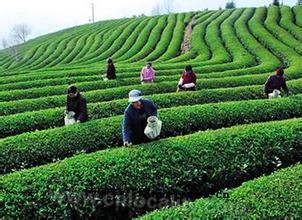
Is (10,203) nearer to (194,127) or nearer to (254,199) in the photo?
(254,199)

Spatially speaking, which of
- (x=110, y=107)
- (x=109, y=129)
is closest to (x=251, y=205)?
(x=109, y=129)

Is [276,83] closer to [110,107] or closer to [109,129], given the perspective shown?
[110,107]

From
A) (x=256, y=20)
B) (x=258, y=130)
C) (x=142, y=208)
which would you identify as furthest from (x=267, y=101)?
(x=256, y=20)

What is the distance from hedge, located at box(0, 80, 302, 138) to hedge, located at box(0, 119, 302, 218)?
6.78 metres

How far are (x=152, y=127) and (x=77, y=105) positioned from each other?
4295 millimetres

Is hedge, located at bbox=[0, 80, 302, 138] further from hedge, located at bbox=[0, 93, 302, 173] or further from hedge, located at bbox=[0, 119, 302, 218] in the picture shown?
hedge, located at bbox=[0, 119, 302, 218]

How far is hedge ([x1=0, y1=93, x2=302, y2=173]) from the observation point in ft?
42.9

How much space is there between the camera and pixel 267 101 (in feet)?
56.7

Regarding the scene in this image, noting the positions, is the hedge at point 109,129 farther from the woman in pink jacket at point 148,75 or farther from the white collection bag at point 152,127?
the woman in pink jacket at point 148,75

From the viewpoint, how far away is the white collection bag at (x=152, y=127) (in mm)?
10773

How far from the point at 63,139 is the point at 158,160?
13.9 ft

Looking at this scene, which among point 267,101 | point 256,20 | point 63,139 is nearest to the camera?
point 63,139

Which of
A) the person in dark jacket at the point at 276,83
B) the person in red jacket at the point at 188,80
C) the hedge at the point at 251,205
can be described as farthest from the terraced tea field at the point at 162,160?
the person in dark jacket at the point at 276,83

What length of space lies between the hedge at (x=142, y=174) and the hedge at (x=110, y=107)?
678 cm
